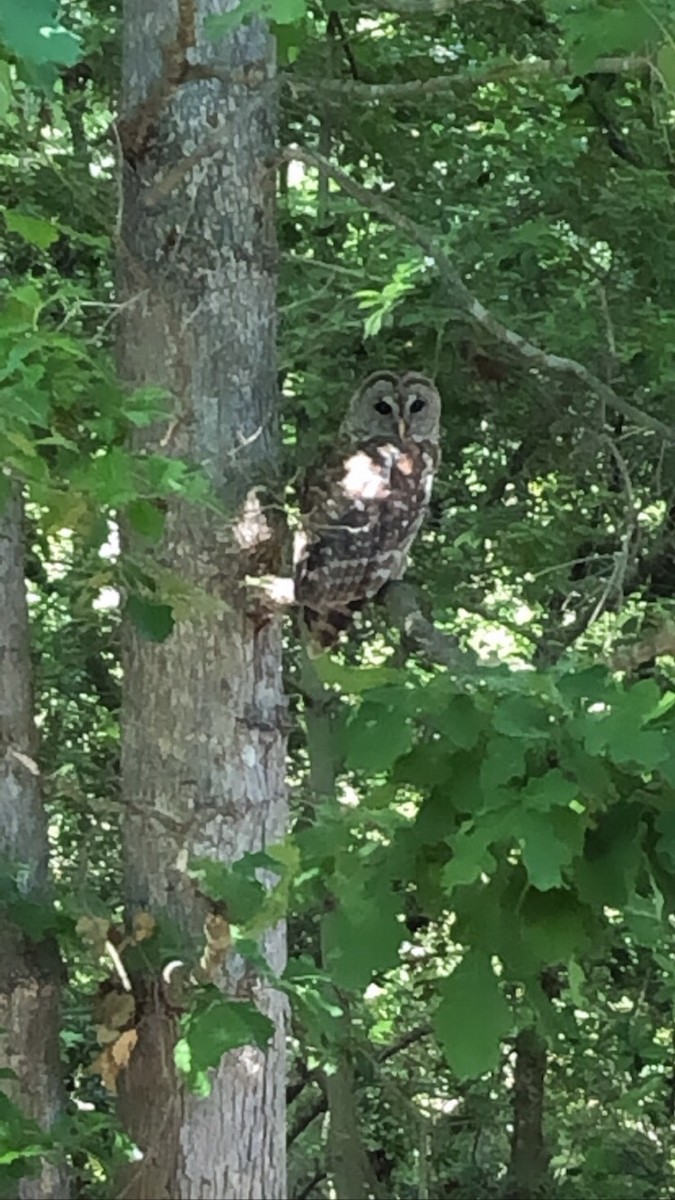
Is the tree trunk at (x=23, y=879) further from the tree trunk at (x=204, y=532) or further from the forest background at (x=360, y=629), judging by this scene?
the tree trunk at (x=204, y=532)

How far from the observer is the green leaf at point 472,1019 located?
4.41 ft

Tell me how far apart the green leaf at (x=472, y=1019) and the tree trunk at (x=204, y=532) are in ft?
3.42

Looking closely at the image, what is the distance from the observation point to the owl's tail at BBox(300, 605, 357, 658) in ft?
9.02

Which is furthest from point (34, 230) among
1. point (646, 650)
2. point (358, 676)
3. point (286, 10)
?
point (646, 650)

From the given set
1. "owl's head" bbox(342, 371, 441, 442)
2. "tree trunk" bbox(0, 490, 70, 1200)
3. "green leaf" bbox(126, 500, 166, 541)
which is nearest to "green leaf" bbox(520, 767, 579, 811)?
"green leaf" bbox(126, 500, 166, 541)

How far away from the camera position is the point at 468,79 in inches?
88.2

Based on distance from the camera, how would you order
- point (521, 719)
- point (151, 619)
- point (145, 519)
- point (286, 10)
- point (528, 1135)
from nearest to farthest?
1. point (286, 10)
2. point (521, 719)
3. point (145, 519)
4. point (151, 619)
5. point (528, 1135)

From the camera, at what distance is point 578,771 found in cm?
131

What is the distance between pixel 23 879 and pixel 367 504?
899 mm

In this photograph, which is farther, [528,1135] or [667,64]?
[528,1135]

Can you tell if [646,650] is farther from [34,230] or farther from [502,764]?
[34,230]

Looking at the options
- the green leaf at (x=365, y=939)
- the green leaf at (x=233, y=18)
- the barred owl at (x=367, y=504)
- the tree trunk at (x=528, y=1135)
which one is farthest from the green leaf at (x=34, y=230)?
the tree trunk at (x=528, y=1135)

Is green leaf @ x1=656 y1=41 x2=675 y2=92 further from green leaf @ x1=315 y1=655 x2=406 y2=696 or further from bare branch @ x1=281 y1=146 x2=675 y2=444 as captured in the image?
bare branch @ x1=281 y1=146 x2=675 y2=444

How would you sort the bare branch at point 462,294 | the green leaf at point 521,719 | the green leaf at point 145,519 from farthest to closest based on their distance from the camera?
the bare branch at point 462,294 < the green leaf at point 145,519 < the green leaf at point 521,719
